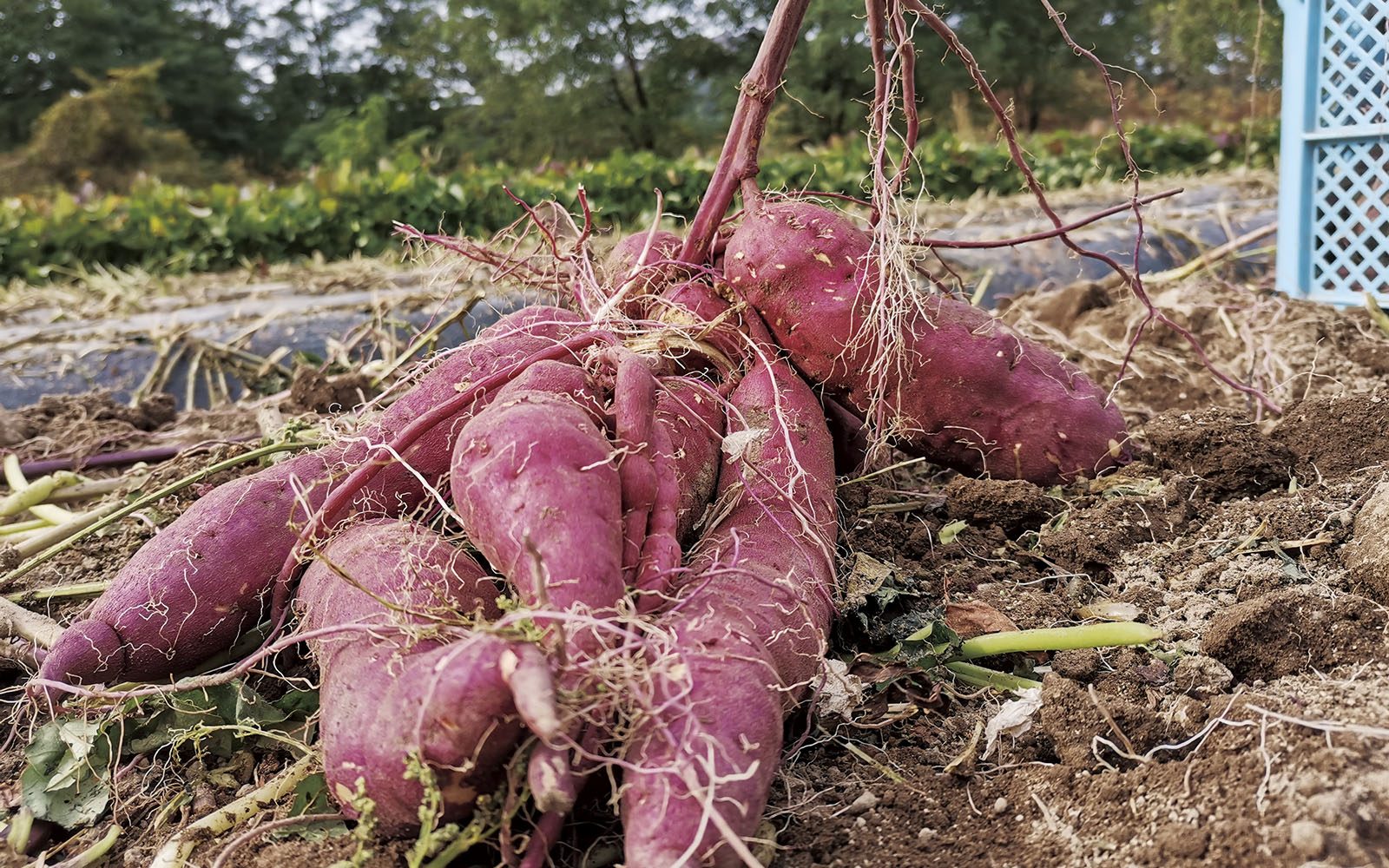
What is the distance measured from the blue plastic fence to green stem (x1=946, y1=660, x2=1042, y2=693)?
2282 millimetres

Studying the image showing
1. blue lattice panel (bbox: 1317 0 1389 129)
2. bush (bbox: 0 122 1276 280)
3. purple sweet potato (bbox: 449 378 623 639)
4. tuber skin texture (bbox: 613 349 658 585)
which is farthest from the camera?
bush (bbox: 0 122 1276 280)

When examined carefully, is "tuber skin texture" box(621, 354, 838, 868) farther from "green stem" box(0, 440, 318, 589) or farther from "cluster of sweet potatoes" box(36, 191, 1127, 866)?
"green stem" box(0, 440, 318, 589)

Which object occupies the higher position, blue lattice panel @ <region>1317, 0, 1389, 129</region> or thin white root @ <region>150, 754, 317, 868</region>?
blue lattice panel @ <region>1317, 0, 1389, 129</region>

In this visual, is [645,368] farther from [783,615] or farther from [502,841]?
[502,841]

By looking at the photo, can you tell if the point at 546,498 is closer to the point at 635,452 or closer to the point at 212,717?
the point at 635,452

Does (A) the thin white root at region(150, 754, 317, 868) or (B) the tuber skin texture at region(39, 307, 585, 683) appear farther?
(B) the tuber skin texture at region(39, 307, 585, 683)

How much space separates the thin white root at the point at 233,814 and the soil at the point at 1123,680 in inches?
1.5

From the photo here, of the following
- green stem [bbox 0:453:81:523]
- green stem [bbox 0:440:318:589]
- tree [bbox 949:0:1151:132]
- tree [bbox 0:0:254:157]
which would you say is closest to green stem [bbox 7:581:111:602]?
green stem [bbox 0:440:318:589]

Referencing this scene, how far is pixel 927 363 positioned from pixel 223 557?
1233 mm

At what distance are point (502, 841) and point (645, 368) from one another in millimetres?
646

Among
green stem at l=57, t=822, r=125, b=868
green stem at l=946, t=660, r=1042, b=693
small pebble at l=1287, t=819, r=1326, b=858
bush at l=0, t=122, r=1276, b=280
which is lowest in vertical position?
green stem at l=57, t=822, r=125, b=868

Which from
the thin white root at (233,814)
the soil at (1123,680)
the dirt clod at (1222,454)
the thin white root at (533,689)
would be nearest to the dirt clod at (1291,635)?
the soil at (1123,680)

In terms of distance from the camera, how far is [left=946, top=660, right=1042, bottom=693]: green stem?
1.34 metres

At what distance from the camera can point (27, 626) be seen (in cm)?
163
